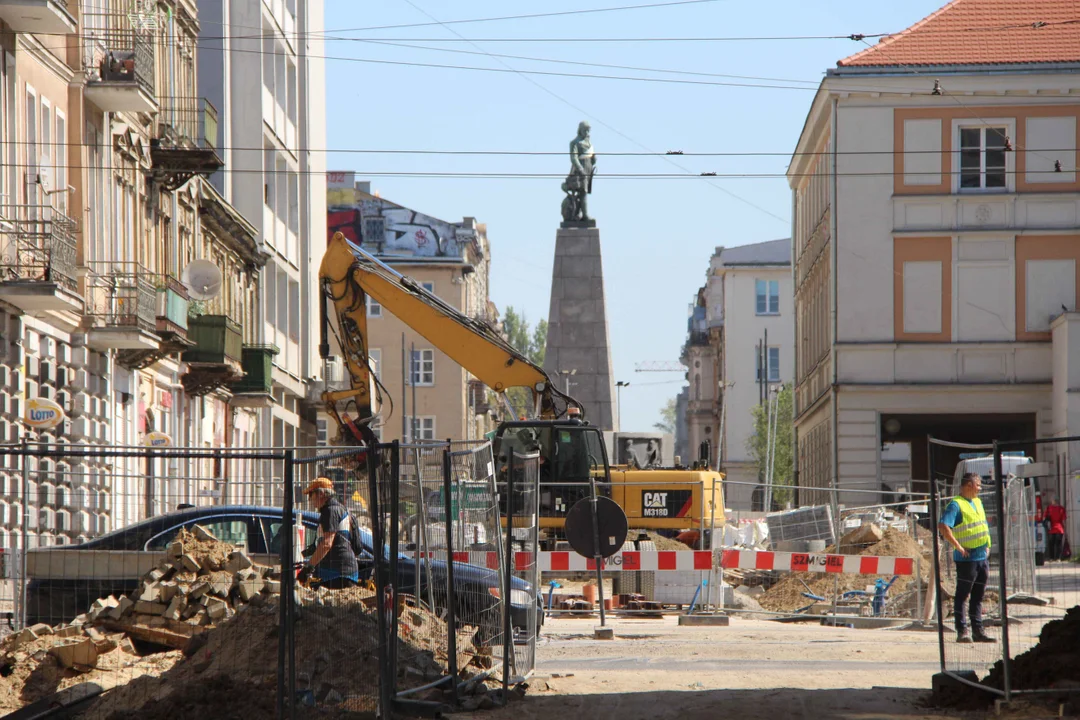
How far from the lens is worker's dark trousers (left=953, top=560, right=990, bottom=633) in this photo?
537 inches

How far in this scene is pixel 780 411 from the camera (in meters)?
86.3

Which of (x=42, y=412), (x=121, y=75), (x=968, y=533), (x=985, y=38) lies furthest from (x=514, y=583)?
(x=985, y=38)

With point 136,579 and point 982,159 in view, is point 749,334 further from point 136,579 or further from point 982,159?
point 136,579

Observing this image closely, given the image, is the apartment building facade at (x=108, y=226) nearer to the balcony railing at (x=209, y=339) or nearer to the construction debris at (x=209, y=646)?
the balcony railing at (x=209, y=339)

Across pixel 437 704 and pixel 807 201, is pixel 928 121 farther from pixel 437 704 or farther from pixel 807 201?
pixel 437 704

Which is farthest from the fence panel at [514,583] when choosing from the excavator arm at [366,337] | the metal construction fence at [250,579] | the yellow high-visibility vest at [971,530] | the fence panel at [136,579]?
the excavator arm at [366,337]

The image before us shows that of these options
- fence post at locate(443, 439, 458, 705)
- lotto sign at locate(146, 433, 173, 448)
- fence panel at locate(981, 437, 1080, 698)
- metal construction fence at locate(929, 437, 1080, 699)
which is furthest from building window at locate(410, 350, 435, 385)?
fence post at locate(443, 439, 458, 705)

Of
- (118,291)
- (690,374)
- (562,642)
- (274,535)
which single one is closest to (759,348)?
(690,374)

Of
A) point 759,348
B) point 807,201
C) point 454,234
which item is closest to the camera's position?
point 807,201

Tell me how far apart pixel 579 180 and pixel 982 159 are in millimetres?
10994

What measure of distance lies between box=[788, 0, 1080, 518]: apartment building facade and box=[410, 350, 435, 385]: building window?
40.2 meters

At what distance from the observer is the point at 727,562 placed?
2052 cm

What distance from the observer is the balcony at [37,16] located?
75.2ft

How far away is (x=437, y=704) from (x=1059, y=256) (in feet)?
113
